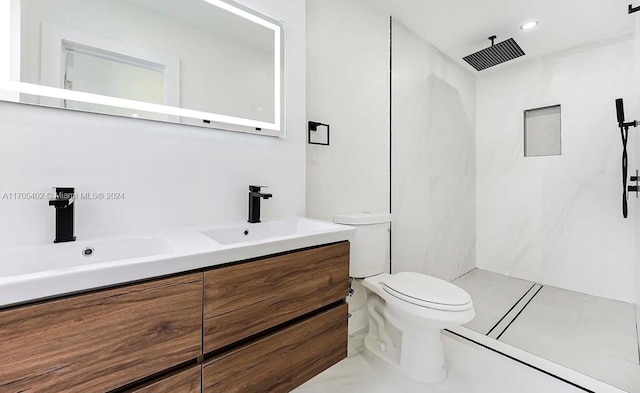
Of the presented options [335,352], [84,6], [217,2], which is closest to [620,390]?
[335,352]

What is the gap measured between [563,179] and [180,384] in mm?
3334

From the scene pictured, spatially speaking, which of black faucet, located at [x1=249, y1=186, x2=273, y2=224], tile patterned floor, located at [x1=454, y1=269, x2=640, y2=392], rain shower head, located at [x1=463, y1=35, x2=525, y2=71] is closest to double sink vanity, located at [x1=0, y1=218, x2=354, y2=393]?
black faucet, located at [x1=249, y1=186, x2=273, y2=224]

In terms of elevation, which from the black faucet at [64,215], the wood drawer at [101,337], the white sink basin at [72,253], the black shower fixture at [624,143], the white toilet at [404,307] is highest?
the black shower fixture at [624,143]

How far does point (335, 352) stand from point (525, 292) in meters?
2.35

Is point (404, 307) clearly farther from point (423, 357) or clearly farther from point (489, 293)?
point (489, 293)

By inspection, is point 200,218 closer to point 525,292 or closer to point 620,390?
point 620,390

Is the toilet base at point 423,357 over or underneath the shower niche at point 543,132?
underneath

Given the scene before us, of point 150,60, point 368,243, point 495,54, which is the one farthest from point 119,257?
point 495,54

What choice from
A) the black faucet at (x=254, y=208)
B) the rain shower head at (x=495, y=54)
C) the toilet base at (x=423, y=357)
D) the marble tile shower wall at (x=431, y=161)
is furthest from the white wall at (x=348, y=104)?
the rain shower head at (x=495, y=54)

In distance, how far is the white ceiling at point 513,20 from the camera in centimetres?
198

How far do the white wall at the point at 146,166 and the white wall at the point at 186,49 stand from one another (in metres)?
0.13

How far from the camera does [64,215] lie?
2.88 feet

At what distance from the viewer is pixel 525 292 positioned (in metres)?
2.59

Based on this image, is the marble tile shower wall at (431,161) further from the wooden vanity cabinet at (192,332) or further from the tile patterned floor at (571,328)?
the wooden vanity cabinet at (192,332)
